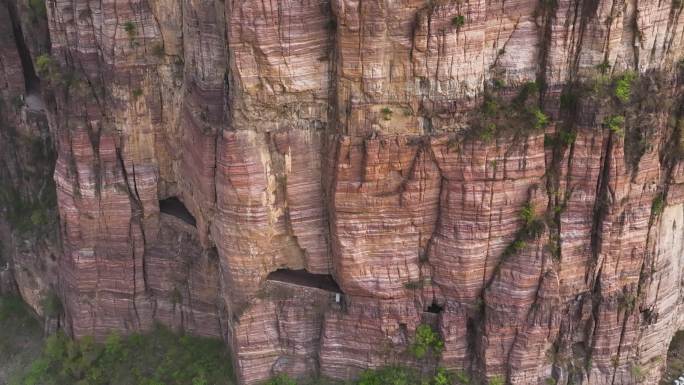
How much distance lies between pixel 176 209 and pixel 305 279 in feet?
20.9

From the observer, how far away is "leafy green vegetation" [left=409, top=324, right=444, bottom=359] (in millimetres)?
24141

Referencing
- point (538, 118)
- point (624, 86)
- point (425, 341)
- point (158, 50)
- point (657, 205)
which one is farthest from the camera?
point (158, 50)

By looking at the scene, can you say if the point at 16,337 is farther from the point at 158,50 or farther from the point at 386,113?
the point at 386,113

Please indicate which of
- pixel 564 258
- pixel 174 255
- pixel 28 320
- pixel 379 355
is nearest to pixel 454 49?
pixel 564 258

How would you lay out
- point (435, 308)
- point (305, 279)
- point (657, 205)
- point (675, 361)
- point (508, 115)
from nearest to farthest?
point (508, 115)
point (657, 205)
point (435, 308)
point (305, 279)
point (675, 361)

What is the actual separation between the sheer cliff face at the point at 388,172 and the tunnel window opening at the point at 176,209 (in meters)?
0.26

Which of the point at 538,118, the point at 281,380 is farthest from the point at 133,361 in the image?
the point at 538,118

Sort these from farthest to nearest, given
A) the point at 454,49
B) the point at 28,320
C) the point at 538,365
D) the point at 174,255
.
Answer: the point at 28,320 < the point at 174,255 < the point at 538,365 < the point at 454,49

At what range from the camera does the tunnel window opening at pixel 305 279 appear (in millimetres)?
24906

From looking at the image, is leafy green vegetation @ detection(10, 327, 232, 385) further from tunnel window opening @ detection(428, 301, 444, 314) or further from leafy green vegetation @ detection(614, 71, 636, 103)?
leafy green vegetation @ detection(614, 71, 636, 103)

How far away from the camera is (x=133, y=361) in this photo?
91.6 feet

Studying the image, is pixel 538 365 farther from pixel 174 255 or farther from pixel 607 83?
pixel 174 255

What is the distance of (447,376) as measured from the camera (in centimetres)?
2445

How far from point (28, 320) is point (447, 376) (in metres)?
20.3
